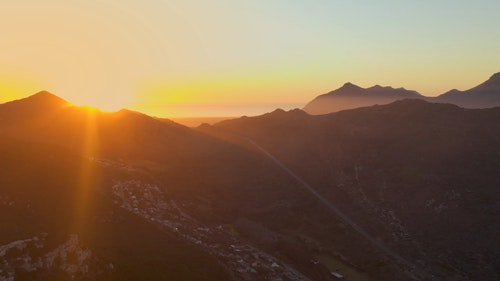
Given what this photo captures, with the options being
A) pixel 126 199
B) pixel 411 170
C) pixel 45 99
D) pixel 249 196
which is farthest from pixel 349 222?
pixel 45 99

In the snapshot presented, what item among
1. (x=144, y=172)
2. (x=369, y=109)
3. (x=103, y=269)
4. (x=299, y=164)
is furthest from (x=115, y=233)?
(x=369, y=109)

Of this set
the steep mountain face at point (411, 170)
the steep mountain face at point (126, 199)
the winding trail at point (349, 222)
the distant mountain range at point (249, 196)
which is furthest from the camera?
the steep mountain face at point (411, 170)

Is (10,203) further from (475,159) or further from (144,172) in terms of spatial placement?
(475,159)

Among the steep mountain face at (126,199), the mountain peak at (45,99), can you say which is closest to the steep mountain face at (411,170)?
the steep mountain face at (126,199)

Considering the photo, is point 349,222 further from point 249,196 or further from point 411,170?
point 411,170

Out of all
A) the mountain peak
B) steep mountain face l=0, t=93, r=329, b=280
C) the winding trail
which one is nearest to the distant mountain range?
steep mountain face l=0, t=93, r=329, b=280

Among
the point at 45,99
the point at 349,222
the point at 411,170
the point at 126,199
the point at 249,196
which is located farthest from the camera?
the point at 45,99

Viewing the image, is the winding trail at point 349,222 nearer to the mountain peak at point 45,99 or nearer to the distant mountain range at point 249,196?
the distant mountain range at point 249,196

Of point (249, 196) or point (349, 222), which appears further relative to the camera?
Answer: point (249, 196)
